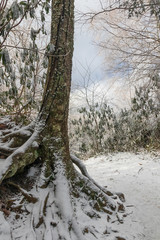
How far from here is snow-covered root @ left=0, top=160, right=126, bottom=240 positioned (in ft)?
4.85

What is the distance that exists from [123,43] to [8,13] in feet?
16.4

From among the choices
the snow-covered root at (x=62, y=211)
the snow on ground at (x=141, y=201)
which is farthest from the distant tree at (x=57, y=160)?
the snow on ground at (x=141, y=201)

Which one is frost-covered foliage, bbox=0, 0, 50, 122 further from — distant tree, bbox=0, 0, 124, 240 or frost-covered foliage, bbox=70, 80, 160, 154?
frost-covered foliage, bbox=70, 80, 160, 154

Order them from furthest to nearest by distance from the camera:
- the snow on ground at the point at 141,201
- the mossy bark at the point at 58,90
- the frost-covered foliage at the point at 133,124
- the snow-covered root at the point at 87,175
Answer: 1. the frost-covered foliage at the point at 133,124
2. the snow-covered root at the point at 87,175
3. the mossy bark at the point at 58,90
4. the snow on ground at the point at 141,201

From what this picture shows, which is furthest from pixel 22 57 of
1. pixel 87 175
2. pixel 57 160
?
pixel 87 175

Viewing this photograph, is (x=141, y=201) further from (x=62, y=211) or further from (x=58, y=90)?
(x=58, y=90)

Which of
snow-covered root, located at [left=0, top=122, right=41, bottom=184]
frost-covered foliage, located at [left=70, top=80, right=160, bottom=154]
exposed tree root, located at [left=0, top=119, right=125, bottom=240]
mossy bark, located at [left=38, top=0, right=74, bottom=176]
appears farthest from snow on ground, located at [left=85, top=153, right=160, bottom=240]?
frost-covered foliage, located at [left=70, top=80, right=160, bottom=154]

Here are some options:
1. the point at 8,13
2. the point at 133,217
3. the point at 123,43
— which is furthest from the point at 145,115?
the point at 8,13

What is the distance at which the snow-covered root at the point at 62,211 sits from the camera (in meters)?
1.48

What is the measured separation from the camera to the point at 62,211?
165 centimetres

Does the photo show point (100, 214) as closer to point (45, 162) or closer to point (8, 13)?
point (45, 162)

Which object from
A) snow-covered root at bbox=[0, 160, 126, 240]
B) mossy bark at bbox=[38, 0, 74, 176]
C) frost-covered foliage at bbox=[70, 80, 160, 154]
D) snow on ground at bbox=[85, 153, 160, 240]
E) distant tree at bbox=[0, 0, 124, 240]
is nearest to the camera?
snow-covered root at bbox=[0, 160, 126, 240]

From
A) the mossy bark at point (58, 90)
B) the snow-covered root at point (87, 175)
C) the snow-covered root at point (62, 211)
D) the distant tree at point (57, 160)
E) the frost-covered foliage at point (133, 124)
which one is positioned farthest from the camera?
the frost-covered foliage at point (133, 124)

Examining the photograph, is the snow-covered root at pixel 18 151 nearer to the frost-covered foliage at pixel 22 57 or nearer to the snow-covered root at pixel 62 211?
the snow-covered root at pixel 62 211
